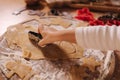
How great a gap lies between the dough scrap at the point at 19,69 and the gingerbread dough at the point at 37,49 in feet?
0.19

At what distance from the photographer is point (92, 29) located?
76cm

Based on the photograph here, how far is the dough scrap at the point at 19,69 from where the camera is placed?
2.91 feet

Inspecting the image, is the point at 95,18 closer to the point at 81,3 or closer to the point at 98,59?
the point at 81,3

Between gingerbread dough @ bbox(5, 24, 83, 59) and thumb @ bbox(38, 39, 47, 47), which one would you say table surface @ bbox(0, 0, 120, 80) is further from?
thumb @ bbox(38, 39, 47, 47)

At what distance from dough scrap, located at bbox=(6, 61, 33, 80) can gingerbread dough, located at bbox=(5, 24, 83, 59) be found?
58 millimetres

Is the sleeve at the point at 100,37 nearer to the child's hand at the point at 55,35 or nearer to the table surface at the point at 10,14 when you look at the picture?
the child's hand at the point at 55,35

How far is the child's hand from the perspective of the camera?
2.69 feet

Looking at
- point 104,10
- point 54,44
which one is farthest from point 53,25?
point 104,10

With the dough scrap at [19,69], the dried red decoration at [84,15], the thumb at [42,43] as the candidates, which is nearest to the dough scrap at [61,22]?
the dried red decoration at [84,15]

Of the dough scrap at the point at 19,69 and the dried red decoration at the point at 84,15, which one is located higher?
the dried red decoration at the point at 84,15

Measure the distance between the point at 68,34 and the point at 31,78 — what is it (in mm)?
222

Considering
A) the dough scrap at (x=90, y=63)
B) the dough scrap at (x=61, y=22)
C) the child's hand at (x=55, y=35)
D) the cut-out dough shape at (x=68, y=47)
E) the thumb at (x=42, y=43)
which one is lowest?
the dough scrap at (x=90, y=63)

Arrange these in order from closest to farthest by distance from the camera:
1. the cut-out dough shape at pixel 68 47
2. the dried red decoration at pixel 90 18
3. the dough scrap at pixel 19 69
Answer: the dough scrap at pixel 19 69
the cut-out dough shape at pixel 68 47
the dried red decoration at pixel 90 18

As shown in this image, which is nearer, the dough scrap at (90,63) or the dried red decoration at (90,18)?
the dough scrap at (90,63)
